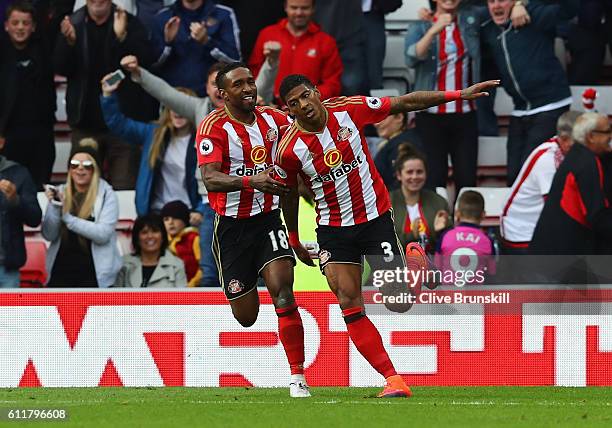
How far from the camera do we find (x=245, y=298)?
9844 millimetres

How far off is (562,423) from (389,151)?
598 cm

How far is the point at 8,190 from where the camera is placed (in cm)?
1291

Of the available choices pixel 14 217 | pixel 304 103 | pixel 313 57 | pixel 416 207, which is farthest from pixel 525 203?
pixel 14 217

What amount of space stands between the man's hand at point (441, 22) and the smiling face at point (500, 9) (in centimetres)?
43

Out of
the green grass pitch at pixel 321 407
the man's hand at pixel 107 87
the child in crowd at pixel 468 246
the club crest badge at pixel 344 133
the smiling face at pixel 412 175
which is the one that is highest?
the man's hand at pixel 107 87

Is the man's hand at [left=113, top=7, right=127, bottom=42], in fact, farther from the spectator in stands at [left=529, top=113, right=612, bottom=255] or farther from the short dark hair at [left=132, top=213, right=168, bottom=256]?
the spectator in stands at [left=529, top=113, right=612, bottom=255]

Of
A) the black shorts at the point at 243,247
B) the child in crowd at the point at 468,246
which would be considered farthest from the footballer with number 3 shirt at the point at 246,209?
the child in crowd at the point at 468,246

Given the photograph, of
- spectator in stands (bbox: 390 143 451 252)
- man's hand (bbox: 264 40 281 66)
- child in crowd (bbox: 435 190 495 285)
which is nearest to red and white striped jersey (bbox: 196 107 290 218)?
child in crowd (bbox: 435 190 495 285)

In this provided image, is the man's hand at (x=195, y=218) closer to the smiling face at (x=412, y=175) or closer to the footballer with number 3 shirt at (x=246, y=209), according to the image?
the smiling face at (x=412, y=175)

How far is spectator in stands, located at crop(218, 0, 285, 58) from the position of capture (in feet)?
47.1

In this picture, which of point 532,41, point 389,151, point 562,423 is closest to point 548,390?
point 562,423

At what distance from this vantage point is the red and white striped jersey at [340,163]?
30.2 feet

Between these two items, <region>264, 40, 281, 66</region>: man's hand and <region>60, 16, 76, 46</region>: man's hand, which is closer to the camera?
<region>264, 40, 281, 66</region>: man's hand

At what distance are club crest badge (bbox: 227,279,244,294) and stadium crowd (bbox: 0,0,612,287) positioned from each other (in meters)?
2.90
